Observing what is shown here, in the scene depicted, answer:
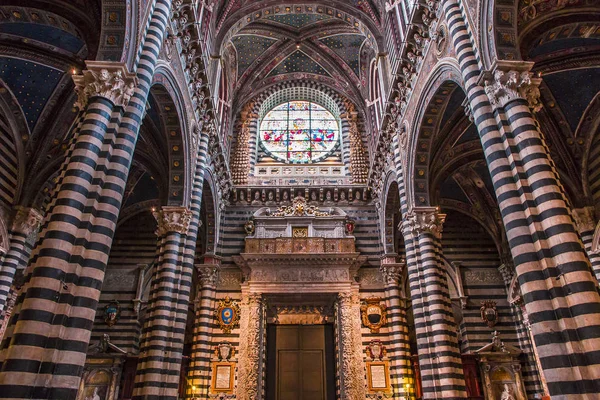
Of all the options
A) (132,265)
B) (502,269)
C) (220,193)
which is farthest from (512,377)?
(132,265)

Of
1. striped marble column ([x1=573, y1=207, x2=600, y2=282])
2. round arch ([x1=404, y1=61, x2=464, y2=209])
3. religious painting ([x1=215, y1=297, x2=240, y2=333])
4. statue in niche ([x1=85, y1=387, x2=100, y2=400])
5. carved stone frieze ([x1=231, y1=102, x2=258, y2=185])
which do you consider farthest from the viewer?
carved stone frieze ([x1=231, y1=102, x2=258, y2=185])

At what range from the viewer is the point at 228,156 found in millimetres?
21516

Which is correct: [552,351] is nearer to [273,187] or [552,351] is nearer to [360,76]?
[273,187]

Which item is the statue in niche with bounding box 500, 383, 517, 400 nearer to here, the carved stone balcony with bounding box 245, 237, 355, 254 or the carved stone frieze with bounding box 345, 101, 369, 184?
the carved stone balcony with bounding box 245, 237, 355, 254

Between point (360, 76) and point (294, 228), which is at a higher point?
point (360, 76)

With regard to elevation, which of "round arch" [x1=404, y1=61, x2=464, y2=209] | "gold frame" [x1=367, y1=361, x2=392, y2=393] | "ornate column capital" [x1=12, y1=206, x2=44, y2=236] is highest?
"round arch" [x1=404, y1=61, x2=464, y2=209]

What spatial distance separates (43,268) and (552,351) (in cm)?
808

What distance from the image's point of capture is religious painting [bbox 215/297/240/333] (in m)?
17.8

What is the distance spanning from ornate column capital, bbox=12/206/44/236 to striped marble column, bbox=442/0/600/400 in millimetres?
15405

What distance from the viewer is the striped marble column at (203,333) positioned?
1644 centimetres

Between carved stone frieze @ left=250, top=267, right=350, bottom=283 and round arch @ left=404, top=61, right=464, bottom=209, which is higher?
round arch @ left=404, top=61, right=464, bottom=209

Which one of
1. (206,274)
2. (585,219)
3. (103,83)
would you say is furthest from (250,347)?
(585,219)

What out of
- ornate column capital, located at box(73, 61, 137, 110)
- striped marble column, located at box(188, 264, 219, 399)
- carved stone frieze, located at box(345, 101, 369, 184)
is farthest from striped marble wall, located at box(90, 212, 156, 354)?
ornate column capital, located at box(73, 61, 137, 110)

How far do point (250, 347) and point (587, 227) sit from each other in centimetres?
1366
